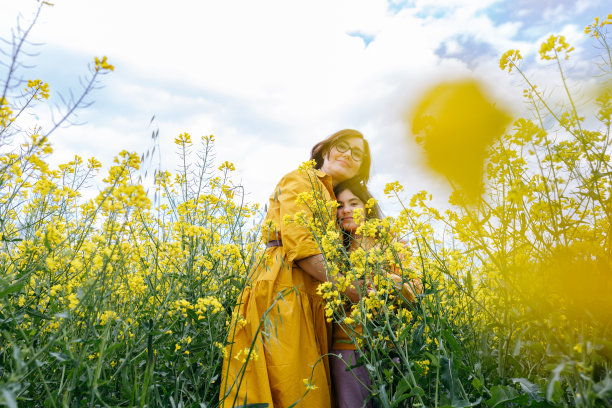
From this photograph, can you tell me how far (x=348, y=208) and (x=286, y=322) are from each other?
915mm

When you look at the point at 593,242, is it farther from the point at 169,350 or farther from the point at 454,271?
the point at 169,350

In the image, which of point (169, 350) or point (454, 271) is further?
point (454, 271)

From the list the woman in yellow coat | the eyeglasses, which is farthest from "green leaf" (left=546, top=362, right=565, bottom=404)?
the eyeglasses

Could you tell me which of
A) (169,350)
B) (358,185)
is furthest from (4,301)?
(358,185)

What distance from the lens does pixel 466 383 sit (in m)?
1.57

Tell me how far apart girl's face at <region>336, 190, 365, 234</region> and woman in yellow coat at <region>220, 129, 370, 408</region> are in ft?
0.92

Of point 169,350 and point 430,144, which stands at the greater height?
point 430,144

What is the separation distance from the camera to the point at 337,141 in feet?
9.34

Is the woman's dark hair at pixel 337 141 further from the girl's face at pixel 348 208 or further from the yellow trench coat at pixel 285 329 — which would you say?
the yellow trench coat at pixel 285 329

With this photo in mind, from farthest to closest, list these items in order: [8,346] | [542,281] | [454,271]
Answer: [454,271]
[8,346]
[542,281]

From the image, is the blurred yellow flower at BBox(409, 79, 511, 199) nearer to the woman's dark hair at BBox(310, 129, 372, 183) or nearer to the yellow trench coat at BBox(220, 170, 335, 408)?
the yellow trench coat at BBox(220, 170, 335, 408)

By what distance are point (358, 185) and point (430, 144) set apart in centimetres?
229

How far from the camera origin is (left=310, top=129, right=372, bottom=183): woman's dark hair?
9.50 ft

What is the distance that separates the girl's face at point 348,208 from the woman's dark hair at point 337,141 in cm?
25
